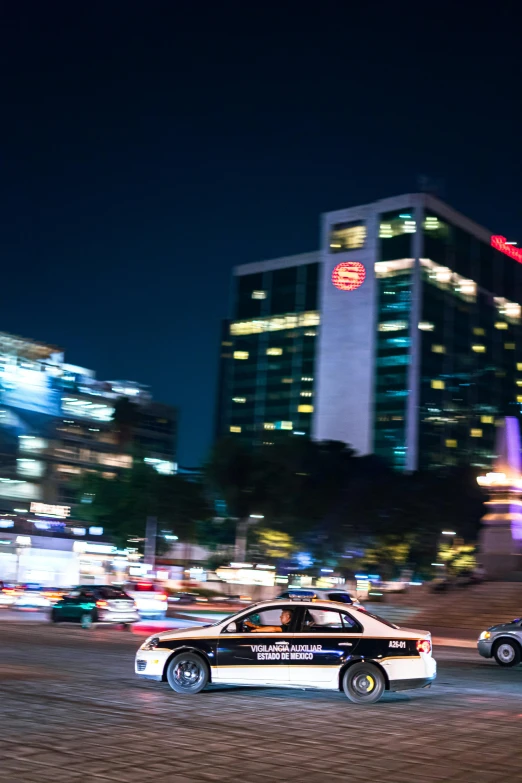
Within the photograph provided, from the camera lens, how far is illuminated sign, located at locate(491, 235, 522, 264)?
5797 inches

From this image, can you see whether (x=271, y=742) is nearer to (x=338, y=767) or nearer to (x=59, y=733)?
(x=338, y=767)

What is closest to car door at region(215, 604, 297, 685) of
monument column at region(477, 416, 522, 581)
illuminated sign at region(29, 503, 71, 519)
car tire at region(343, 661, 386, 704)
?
car tire at region(343, 661, 386, 704)

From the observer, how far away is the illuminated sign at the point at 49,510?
106 meters

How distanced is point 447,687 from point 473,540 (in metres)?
67.5

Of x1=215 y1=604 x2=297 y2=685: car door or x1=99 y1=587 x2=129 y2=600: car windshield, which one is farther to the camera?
x1=99 y1=587 x2=129 y2=600: car windshield

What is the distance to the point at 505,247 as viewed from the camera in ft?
489

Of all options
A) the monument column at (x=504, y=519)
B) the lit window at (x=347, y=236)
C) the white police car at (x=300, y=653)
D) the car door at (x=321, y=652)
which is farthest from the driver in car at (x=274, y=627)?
the lit window at (x=347, y=236)

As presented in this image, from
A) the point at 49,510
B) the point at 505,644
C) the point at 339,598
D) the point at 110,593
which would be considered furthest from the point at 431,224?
the point at 505,644

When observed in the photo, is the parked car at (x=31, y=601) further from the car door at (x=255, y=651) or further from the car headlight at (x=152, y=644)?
the car door at (x=255, y=651)

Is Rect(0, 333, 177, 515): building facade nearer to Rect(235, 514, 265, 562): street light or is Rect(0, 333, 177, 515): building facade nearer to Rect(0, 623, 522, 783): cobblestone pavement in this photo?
Rect(235, 514, 265, 562): street light

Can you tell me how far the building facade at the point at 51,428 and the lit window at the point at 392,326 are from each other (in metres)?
36.6

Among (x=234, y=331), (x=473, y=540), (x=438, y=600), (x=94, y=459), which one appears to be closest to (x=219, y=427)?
→ (x=234, y=331)

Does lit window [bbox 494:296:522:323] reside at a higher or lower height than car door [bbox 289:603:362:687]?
higher

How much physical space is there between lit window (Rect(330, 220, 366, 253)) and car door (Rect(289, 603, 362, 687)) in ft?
420
